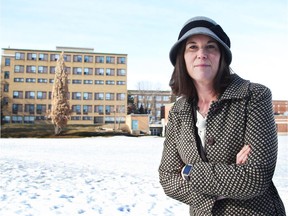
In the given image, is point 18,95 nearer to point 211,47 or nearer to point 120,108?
point 120,108

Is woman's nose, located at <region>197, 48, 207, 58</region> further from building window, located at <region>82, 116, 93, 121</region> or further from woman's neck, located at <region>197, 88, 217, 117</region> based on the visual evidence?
building window, located at <region>82, 116, 93, 121</region>

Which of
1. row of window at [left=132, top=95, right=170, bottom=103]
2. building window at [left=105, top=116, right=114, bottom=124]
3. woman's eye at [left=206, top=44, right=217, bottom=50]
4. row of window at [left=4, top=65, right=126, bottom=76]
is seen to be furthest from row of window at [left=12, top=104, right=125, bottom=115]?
woman's eye at [left=206, top=44, right=217, bottom=50]

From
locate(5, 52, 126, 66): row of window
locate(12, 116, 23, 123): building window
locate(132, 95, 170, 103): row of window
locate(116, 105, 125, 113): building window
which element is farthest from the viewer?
locate(132, 95, 170, 103): row of window

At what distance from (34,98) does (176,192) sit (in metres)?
71.5

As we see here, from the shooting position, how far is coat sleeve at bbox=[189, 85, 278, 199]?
60.6 inches

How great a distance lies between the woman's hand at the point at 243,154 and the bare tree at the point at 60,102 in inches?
1965

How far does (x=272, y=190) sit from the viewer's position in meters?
1.63

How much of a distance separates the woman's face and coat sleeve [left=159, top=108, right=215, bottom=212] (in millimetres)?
350

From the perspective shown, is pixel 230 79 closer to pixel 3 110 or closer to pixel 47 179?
pixel 47 179

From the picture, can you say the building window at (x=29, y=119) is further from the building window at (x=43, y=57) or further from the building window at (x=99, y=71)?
the building window at (x=99, y=71)

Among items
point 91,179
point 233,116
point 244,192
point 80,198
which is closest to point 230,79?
point 233,116

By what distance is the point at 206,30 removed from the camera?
1689 millimetres

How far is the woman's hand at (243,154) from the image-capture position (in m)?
1.56

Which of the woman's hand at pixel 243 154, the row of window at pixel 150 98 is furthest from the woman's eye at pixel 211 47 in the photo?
→ the row of window at pixel 150 98
